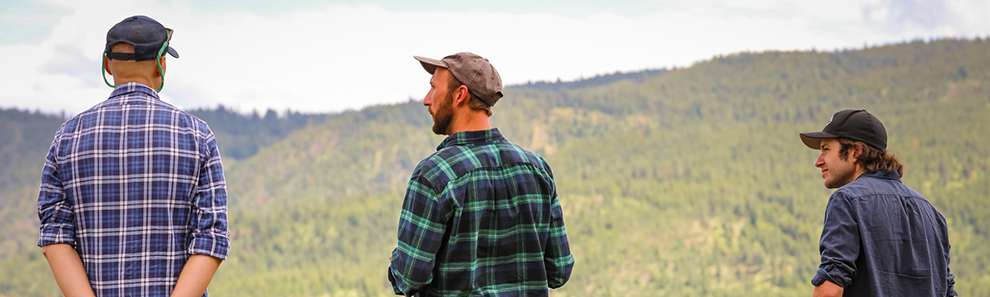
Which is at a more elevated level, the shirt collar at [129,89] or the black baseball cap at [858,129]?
the shirt collar at [129,89]

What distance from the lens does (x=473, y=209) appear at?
2531 mm

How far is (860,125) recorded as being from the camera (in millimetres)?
3305

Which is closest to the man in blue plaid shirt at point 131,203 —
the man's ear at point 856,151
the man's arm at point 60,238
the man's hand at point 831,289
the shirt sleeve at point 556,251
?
the man's arm at point 60,238

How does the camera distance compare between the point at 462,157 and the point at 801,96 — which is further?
the point at 801,96

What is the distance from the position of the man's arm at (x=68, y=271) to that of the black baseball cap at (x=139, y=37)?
0.67 metres

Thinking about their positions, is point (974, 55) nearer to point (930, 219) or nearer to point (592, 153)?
point (592, 153)

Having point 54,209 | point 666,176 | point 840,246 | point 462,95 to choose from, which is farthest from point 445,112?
point 666,176

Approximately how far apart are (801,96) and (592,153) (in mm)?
33876

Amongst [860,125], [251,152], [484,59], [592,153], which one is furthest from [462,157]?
[251,152]

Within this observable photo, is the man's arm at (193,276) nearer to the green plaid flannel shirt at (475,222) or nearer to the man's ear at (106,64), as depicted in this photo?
the green plaid flannel shirt at (475,222)

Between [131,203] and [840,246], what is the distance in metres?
2.74

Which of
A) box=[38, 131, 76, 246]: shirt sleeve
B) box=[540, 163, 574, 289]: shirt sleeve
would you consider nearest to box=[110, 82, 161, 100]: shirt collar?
box=[38, 131, 76, 246]: shirt sleeve

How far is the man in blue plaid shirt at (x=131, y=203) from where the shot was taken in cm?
240

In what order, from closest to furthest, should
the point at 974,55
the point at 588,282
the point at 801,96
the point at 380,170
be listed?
1. the point at 588,282
2. the point at 974,55
3. the point at 801,96
4. the point at 380,170
